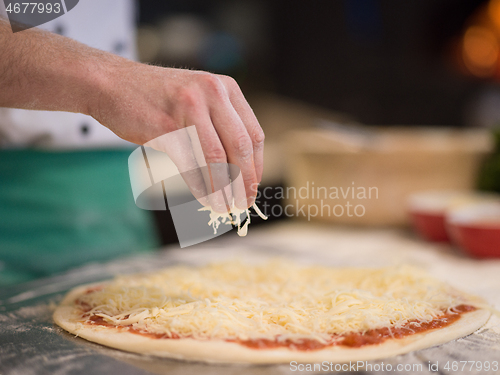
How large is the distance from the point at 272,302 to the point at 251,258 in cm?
53

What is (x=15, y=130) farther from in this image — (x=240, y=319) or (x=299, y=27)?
(x=299, y=27)

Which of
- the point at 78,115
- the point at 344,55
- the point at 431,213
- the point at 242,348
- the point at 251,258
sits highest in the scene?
the point at 344,55

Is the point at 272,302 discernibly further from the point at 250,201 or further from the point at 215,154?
the point at 215,154

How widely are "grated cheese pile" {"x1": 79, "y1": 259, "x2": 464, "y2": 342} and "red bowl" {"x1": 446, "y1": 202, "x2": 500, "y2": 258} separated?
1.11 ft

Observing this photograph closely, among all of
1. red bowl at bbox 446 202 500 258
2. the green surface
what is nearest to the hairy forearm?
the green surface

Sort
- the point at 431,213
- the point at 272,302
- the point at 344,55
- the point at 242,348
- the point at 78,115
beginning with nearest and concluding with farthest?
the point at 242,348 → the point at 272,302 → the point at 78,115 → the point at 431,213 → the point at 344,55

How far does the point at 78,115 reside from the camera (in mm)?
1198

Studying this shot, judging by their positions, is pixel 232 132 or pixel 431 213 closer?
pixel 232 132

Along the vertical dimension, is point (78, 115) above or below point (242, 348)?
above

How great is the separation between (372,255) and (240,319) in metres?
0.82

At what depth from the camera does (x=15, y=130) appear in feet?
3.66

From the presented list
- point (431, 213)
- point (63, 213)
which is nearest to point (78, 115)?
point (63, 213)

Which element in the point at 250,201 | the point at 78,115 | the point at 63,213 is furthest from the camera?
the point at 63,213

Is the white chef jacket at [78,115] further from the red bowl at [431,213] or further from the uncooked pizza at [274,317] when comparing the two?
the red bowl at [431,213]
